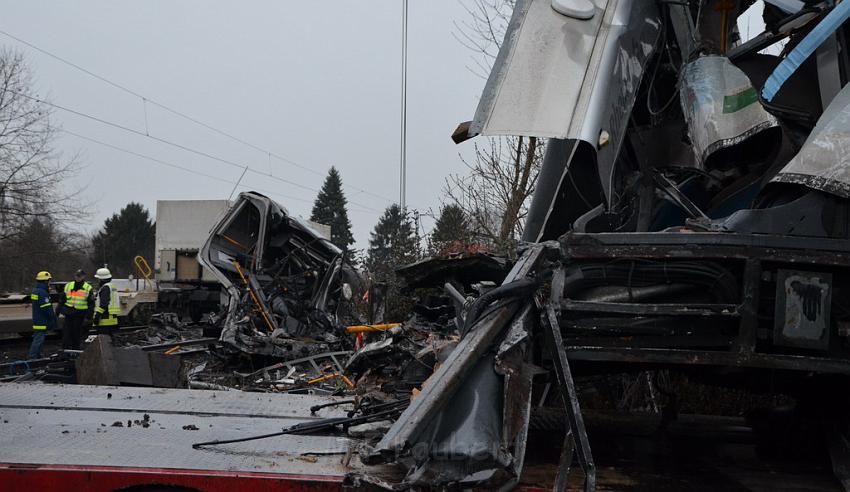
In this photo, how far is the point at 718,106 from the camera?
396cm

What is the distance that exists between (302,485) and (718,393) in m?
5.78

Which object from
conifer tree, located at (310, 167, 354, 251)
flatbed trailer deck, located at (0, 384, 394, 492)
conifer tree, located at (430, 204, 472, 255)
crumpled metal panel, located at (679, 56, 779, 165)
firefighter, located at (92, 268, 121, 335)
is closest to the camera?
flatbed trailer deck, located at (0, 384, 394, 492)

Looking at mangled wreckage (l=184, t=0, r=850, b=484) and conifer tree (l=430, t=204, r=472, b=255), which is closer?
mangled wreckage (l=184, t=0, r=850, b=484)

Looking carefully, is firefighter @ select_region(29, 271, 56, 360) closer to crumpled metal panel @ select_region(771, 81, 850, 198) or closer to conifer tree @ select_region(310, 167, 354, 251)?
crumpled metal panel @ select_region(771, 81, 850, 198)

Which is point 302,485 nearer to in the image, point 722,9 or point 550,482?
point 550,482

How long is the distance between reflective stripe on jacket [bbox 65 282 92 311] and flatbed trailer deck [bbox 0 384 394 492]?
783 centimetres

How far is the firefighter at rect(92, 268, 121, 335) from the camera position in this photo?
40.7 ft

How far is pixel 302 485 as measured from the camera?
2840mm

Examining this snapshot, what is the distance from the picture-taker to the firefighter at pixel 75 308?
12.2m

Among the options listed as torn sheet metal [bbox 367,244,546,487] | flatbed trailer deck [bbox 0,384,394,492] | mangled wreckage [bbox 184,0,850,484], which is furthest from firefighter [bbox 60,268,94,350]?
torn sheet metal [bbox 367,244,546,487]

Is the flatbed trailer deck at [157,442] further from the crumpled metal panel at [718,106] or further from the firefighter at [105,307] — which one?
the firefighter at [105,307]

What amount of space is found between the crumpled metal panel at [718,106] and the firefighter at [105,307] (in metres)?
10.7

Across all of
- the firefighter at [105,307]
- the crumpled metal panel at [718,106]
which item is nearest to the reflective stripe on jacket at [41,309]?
the firefighter at [105,307]

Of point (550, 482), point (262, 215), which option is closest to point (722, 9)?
point (550, 482)
